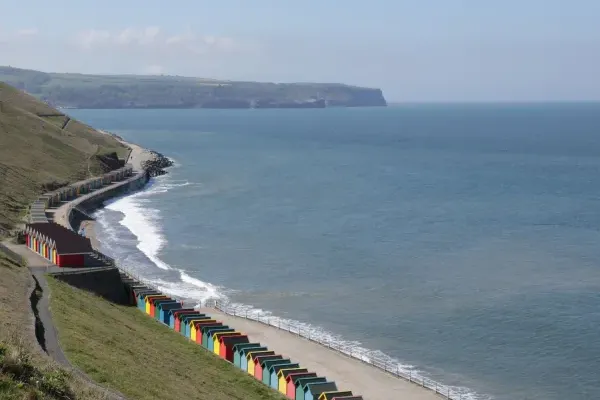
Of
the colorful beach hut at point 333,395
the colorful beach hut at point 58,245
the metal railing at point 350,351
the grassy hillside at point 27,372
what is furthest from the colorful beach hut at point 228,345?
the colorful beach hut at point 58,245

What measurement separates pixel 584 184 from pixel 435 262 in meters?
62.5

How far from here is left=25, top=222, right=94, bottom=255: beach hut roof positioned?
173 ft

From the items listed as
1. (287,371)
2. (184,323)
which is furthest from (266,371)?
(184,323)

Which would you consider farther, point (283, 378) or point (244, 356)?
Result: point (244, 356)

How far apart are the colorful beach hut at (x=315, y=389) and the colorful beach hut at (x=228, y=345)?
6.33 meters

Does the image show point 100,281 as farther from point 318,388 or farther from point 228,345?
point 318,388

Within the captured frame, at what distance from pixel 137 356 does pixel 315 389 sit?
24.7 feet

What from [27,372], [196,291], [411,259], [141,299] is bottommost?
[196,291]

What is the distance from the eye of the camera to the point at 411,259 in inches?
2785

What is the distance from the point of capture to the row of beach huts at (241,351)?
36656mm

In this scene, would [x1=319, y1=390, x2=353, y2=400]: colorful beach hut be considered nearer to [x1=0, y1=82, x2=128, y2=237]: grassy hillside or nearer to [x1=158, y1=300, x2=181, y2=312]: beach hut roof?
[x1=158, y1=300, x2=181, y2=312]: beach hut roof

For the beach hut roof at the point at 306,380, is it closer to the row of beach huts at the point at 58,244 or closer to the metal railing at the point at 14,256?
the row of beach huts at the point at 58,244

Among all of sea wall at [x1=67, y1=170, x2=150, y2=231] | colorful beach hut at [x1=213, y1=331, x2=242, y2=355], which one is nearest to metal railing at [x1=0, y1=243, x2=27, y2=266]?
colorful beach hut at [x1=213, y1=331, x2=242, y2=355]

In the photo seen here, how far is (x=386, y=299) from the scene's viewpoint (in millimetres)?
58125
